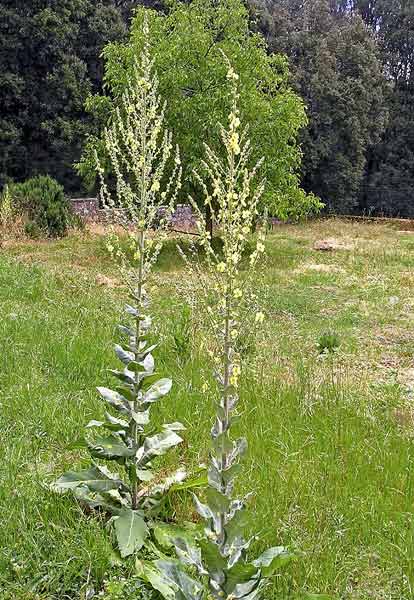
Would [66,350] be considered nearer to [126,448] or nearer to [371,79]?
[126,448]

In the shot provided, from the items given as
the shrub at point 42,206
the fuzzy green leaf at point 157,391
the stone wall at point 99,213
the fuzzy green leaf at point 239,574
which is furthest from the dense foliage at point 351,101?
the fuzzy green leaf at point 239,574

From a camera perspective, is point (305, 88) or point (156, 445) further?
point (305, 88)

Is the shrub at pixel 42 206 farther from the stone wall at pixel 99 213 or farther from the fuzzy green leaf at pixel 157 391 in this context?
the fuzzy green leaf at pixel 157 391

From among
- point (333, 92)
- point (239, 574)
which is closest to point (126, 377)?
point (239, 574)

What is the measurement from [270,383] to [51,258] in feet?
30.9

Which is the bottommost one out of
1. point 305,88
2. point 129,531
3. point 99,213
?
point 129,531

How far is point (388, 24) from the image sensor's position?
40.5 meters

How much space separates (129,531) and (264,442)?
1.42 m

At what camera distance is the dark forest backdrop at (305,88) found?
92.4 feet

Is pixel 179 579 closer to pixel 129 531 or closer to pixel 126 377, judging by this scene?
pixel 129 531

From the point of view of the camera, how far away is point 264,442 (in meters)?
3.97

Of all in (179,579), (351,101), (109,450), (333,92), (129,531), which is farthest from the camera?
(351,101)

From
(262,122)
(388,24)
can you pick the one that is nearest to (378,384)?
(262,122)

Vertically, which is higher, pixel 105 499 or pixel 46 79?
pixel 46 79
